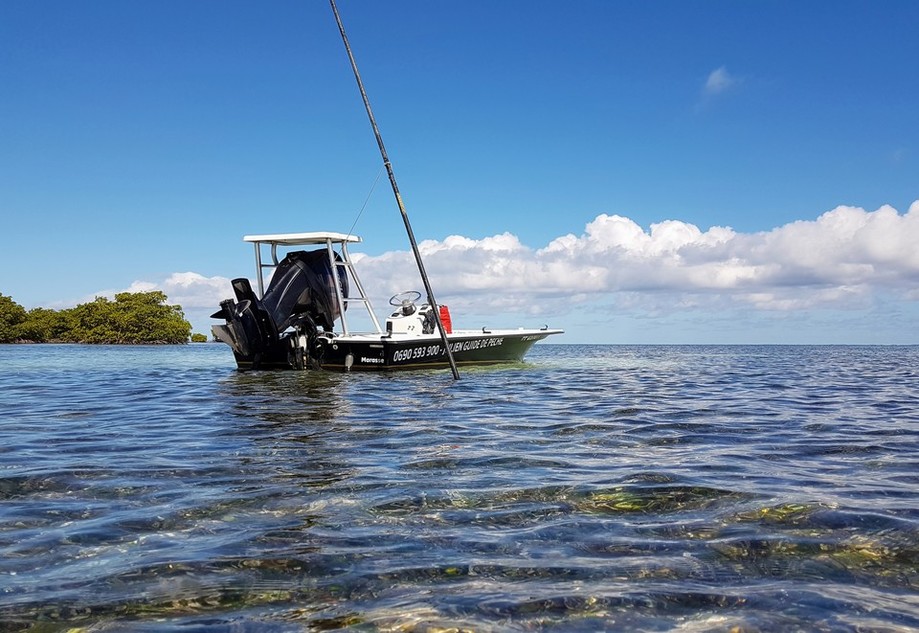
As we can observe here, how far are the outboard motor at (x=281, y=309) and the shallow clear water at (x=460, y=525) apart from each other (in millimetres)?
11257

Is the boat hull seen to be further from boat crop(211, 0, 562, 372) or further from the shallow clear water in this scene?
the shallow clear water

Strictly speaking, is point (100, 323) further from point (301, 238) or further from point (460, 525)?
point (460, 525)

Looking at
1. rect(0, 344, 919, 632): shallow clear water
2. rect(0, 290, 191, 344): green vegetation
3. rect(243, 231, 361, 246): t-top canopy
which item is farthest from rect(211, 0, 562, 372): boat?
rect(0, 290, 191, 344): green vegetation

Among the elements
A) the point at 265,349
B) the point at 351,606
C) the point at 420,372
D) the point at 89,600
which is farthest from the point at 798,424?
the point at 265,349

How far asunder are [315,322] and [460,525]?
58.5ft

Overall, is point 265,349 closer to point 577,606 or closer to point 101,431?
point 101,431

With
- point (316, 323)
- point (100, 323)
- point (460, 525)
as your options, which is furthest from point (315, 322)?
point (100, 323)

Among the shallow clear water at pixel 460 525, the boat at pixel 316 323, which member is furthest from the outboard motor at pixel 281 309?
the shallow clear water at pixel 460 525

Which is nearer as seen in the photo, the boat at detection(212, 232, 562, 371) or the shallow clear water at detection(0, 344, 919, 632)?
the shallow clear water at detection(0, 344, 919, 632)

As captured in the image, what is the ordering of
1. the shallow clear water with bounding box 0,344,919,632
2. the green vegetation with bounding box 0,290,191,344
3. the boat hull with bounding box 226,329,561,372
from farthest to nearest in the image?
the green vegetation with bounding box 0,290,191,344
the boat hull with bounding box 226,329,561,372
the shallow clear water with bounding box 0,344,919,632

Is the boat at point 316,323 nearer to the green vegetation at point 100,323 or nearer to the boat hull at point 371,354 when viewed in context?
the boat hull at point 371,354

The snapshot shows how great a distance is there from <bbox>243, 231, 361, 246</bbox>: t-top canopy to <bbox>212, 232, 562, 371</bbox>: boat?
3 cm

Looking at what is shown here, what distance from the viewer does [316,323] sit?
21.8 m

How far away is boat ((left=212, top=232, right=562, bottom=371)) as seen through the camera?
21172mm
